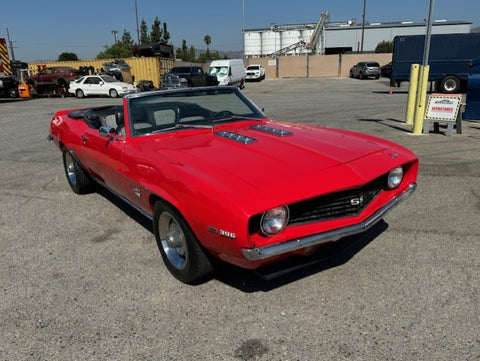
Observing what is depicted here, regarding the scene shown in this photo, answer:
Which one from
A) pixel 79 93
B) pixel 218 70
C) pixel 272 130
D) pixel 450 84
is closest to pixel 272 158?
pixel 272 130

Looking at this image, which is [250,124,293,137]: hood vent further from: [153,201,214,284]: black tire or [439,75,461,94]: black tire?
[439,75,461,94]: black tire

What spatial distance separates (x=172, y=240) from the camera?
10.3ft

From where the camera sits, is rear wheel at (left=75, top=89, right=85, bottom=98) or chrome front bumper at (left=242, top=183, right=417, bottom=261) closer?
chrome front bumper at (left=242, top=183, right=417, bottom=261)

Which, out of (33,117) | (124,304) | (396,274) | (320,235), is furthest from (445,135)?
(33,117)

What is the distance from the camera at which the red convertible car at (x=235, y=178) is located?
96.0 inches

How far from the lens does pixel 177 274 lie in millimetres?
3102

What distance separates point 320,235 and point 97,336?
5.17ft

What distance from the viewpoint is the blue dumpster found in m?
9.91

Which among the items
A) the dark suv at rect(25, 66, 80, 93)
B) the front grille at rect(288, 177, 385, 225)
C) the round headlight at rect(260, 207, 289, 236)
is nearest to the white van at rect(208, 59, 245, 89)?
the dark suv at rect(25, 66, 80, 93)

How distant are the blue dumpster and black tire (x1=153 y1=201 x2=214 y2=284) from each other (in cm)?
968

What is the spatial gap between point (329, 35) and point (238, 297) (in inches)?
3155

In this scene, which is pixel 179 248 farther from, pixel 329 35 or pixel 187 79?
pixel 329 35

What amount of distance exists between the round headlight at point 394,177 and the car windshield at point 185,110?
1713 mm

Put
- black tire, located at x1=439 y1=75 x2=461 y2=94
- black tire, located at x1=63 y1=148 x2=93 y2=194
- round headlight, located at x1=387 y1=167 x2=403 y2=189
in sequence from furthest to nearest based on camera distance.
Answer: black tire, located at x1=439 y1=75 x2=461 y2=94, black tire, located at x1=63 y1=148 x2=93 y2=194, round headlight, located at x1=387 y1=167 x2=403 y2=189
